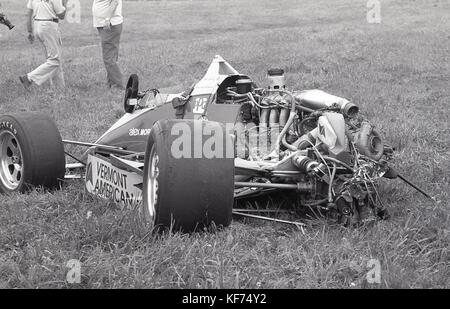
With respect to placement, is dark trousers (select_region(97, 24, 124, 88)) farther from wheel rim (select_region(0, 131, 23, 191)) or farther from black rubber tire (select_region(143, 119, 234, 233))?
black rubber tire (select_region(143, 119, 234, 233))

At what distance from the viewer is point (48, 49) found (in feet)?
38.1

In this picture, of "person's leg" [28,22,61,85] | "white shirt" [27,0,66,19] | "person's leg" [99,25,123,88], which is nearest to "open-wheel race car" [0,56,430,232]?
"person's leg" [99,25,123,88]

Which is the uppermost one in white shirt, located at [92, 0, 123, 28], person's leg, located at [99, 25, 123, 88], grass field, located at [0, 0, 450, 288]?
white shirt, located at [92, 0, 123, 28]

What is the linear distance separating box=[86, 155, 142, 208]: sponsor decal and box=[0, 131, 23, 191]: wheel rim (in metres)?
0.71

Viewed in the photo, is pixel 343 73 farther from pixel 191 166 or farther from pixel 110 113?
pixel 191 166

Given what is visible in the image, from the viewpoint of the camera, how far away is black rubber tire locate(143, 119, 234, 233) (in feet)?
13.1

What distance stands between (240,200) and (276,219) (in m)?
0.77

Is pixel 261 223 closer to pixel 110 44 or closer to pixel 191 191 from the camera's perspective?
pixel 191 191

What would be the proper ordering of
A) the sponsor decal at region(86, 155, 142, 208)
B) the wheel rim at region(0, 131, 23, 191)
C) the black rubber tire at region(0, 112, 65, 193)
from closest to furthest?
the sponsor decal at region(86, 155, 142, 208)
the black rubber tire at region(0, 112, 65, 193)
the wheel rim at region(0, 131, 23, 191)

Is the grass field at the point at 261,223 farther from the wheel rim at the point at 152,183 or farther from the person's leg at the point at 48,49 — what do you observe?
the person's leg at the point at 48,49

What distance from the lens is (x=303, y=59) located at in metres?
14.1

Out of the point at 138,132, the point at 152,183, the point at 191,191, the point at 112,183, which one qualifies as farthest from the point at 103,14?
the point at 191,191

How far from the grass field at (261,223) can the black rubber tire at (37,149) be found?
175 mm

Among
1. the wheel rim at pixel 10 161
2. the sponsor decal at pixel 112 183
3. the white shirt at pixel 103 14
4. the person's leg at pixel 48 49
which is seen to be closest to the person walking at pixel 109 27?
the white shirt at pixel 103 14
